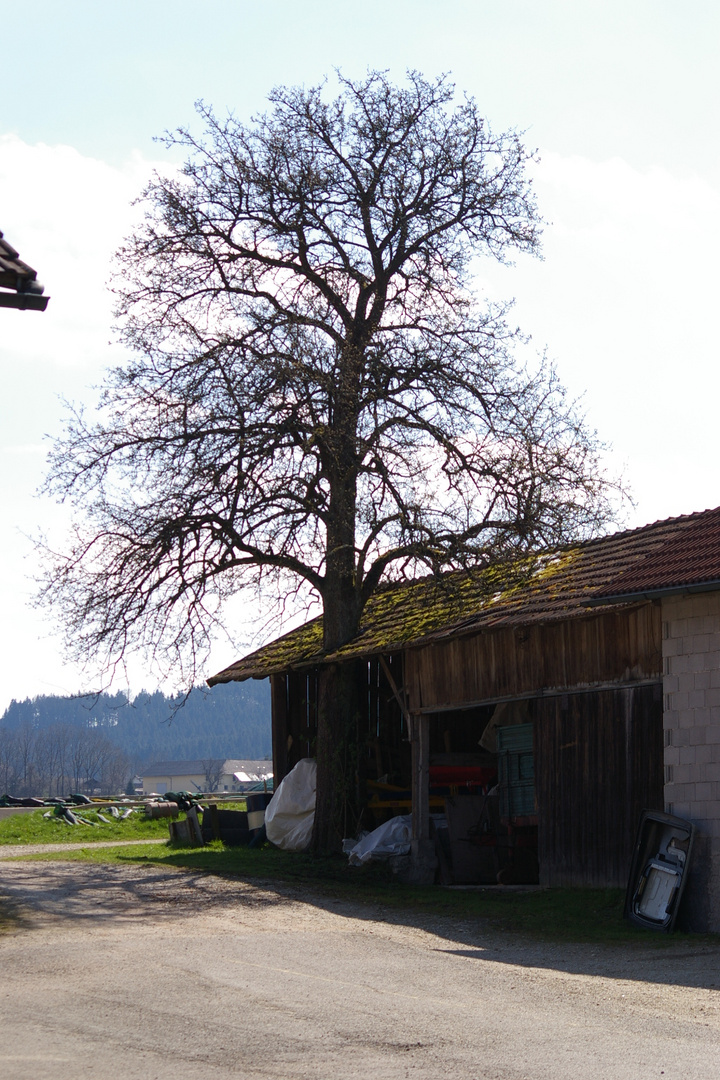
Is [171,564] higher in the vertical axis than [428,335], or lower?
lower

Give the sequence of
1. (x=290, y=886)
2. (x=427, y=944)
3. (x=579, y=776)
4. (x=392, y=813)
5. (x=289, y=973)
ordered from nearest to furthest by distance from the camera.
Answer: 1. (x=289, y=973)
2. (x=427, y=944)
3. (x=579, y=776)
4. (x=290, y=886)
5. (x=392, y=813)

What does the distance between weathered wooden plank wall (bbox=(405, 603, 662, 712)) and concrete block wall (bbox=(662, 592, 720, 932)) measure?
0.61 metres

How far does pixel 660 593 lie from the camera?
41.8ft

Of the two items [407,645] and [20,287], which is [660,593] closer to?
[407,645]

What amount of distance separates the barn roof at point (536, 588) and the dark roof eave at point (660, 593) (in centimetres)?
1

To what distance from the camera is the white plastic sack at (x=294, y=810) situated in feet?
68.0

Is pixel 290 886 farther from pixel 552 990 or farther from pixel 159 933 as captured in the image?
pixel 552 990

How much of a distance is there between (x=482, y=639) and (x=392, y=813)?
4.57m

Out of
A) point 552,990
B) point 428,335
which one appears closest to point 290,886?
point 552,990

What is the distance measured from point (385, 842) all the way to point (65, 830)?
1199cm

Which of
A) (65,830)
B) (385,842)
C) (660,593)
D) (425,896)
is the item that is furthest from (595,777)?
(65,830)

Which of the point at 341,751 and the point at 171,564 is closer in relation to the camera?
the point at 171,564

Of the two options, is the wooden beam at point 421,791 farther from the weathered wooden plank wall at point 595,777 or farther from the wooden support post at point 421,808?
the weathered wooden plank wall at point 595,777

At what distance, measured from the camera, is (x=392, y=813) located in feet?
64.8
